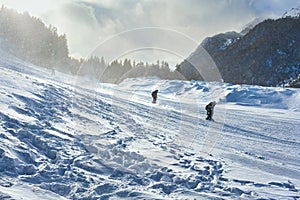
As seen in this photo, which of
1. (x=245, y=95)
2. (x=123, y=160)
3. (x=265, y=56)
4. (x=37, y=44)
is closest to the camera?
(x=123, y=160)

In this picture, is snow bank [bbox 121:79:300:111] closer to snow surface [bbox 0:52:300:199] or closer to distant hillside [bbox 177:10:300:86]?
snow surface [bbox 0:52:300:199]

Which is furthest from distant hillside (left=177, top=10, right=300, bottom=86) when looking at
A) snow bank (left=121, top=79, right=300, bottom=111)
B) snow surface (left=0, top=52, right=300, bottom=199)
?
snow surface (left=0, top=52, right=300, bottom=199)

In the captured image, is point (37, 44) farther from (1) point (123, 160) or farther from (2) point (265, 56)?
(1) point (123, 160)

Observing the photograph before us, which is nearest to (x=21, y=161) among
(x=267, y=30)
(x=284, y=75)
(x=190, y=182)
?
(x=190, y=182)

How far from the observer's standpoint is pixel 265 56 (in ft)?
369

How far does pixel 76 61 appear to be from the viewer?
132875mm

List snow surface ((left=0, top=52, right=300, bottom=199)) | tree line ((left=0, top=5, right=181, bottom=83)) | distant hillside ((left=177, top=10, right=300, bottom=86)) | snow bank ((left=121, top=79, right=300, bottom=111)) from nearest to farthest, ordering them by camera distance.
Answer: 1. snow surface ((left=0, top=52, right=300, bottom=199))
2. snow bank ((left=121, top=79, right=300, bottom=111))
3. tree line ((left=0, top=5, right=181, bottom=83))
4. distant hillside ((left=177, top=10, right=300, bottom=86))

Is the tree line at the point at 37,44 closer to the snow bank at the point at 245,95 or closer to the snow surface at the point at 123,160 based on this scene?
the snow bank at the point at 245,95

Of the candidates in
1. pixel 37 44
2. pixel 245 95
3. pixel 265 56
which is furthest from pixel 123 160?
pixel 265 56

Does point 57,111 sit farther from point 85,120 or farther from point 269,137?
point 269,137

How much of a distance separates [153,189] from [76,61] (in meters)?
133

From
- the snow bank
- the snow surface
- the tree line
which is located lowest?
the snow surface

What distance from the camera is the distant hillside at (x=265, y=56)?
105000 mm

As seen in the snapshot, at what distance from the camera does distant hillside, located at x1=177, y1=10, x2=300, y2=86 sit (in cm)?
10500
